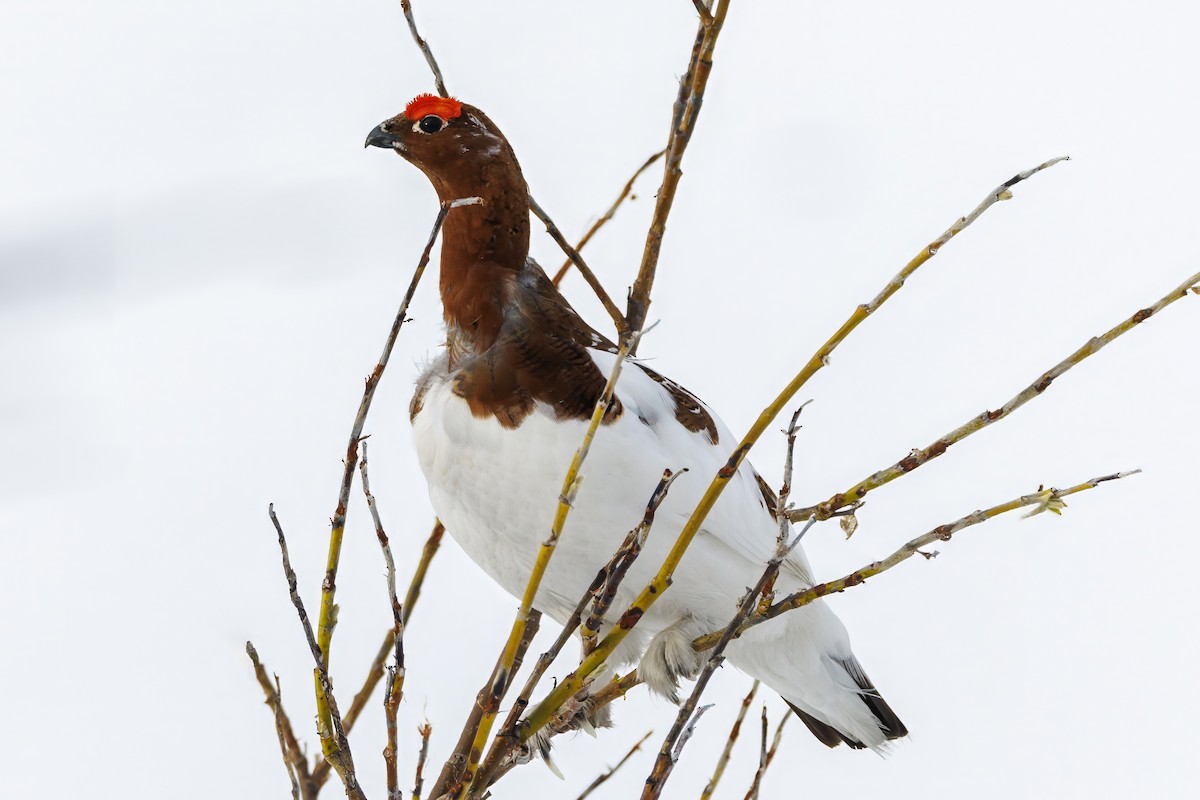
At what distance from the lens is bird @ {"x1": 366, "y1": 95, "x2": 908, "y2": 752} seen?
255 centimetres

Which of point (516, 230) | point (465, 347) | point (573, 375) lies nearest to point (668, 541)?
point (573, 375)

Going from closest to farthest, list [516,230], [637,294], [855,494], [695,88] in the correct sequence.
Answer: [855,494], [695,88], [637,294], [516,230]

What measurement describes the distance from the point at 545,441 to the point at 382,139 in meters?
0.90

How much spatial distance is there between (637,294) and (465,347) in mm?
661

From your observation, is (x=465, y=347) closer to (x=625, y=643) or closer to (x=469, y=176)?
(x=469, y=176)

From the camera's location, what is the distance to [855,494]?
1756mm

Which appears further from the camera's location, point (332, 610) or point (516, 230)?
point (516, 230)

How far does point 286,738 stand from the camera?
2070 millimetres

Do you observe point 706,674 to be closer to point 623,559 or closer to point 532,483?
point 623,559

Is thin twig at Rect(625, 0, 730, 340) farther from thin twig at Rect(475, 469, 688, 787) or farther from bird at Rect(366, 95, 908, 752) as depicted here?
bird at Rect(366, 95, 908, 752)

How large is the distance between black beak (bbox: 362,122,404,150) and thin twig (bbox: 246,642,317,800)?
4.37 ft

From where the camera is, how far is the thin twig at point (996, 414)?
5.32 feet

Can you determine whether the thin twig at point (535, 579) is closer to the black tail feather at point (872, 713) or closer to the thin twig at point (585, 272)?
the thin twig at point (585, 272)

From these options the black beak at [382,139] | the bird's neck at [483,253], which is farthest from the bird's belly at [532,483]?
the black beak at [382,139]
